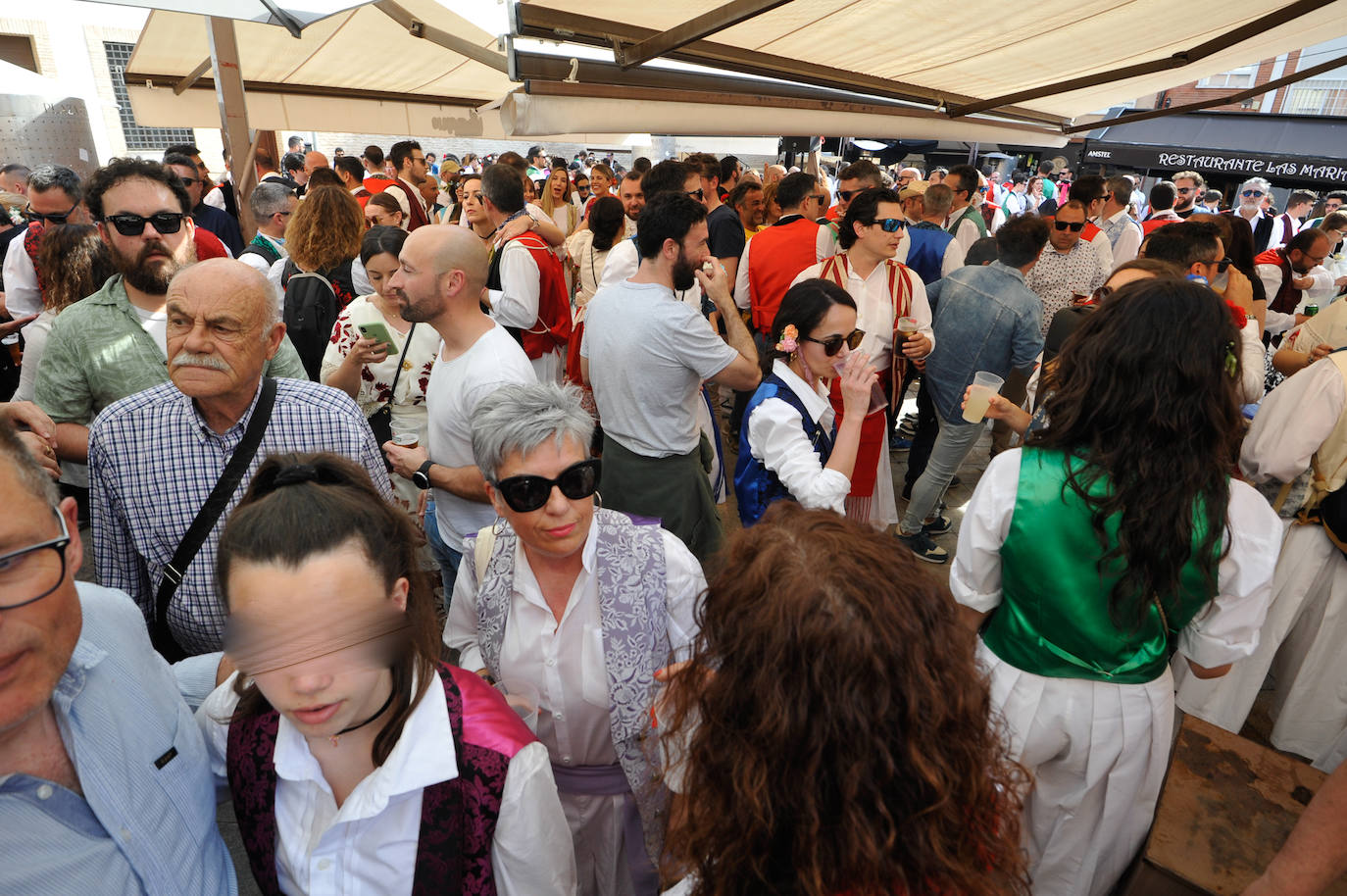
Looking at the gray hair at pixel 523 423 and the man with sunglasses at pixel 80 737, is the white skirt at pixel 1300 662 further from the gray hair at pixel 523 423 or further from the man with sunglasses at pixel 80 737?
the man with sunglasses at pixel 80 737

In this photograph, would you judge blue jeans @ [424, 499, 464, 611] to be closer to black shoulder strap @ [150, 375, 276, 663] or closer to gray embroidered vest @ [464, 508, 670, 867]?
black shoulder strap @ [150, 375, 276, 663]

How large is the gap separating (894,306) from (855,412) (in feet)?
5.50

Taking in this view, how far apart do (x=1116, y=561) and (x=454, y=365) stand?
2156mm

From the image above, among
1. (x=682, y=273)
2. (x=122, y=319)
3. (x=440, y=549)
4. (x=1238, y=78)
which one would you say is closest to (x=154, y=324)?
(x=122, y=319)

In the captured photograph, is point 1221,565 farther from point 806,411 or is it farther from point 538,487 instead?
point 538,487

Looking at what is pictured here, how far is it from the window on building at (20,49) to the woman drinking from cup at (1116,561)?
2450 centimetres

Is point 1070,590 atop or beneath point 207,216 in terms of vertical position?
beneath

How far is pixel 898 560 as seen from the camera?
3.46 feet

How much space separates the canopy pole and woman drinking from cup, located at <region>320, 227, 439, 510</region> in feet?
7.64

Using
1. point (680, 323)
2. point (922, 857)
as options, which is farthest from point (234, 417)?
point (922, 857)

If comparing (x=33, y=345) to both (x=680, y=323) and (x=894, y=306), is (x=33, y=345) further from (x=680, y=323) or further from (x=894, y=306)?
(x=894, y=306)

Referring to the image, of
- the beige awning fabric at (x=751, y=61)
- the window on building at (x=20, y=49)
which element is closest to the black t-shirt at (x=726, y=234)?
the beige awning fabric at (x=751, y=61)

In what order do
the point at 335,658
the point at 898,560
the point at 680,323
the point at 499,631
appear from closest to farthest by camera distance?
the point at 898,560 < the point at 335,658 < the point at 499,631 < the point at 680,323

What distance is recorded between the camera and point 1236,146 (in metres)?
18.4
